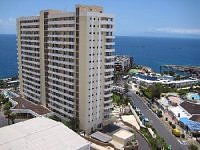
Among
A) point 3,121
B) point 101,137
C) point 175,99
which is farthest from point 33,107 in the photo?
point 175,99

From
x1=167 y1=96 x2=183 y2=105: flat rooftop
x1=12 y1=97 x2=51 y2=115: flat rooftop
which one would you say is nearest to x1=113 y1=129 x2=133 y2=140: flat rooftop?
x1=12 y1=97 x2=51 y2=115: flat rooftop

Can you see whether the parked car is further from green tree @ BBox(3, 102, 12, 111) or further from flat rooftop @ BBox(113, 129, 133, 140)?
green tree @ BBox(3, 102, 12, 111)

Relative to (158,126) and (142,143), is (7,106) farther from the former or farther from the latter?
(158,126)

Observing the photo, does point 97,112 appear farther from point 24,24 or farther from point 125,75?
point 125,75

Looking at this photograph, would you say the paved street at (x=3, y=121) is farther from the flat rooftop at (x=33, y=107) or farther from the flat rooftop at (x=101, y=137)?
the flat rooftop at (x=101, y=137)

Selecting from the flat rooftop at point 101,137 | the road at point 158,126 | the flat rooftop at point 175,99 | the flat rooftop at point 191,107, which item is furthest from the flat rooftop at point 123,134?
the flat rooftop at point 175,99

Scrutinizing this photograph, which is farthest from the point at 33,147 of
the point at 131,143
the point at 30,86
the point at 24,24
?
the point at 24,24

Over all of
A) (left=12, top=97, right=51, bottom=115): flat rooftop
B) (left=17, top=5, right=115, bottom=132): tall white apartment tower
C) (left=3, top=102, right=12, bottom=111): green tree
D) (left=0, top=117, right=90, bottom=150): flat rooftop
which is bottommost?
(left=3, top=102, right=12, bottom=111): green tree
